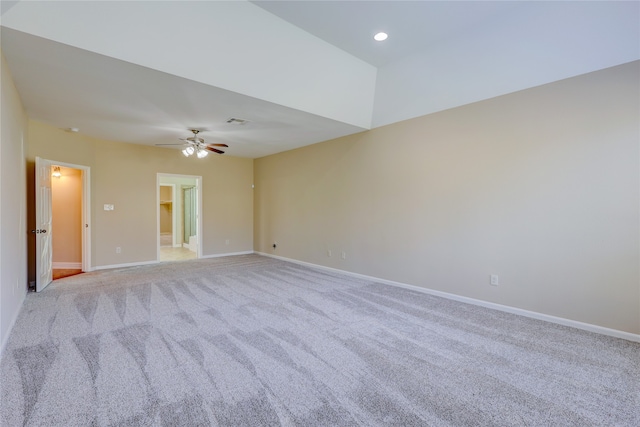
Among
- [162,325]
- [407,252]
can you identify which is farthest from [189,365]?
[407,252]

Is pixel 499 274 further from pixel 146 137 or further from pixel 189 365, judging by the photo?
pixel 146 137

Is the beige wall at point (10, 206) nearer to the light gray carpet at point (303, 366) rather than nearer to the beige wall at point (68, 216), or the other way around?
the light gray carpet at point (303, 366)

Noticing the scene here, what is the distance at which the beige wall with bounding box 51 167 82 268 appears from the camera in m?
6.11

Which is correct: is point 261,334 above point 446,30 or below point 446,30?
below

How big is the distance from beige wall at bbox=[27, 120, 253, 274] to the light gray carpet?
89.2 inches

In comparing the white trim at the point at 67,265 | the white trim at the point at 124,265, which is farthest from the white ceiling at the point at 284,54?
the white trim at the point at 67,265

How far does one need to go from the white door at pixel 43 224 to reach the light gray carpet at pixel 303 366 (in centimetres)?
73

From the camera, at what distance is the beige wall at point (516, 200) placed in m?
2.93

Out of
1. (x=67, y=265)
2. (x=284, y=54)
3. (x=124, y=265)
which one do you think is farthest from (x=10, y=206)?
(x=67, y=265)

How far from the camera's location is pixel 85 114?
13.7 feet

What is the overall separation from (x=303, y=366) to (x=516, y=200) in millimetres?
3145

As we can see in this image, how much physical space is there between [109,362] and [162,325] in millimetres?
749

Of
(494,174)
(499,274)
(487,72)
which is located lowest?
(499,274)

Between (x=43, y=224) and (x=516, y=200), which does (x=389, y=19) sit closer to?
(x=516, y=200)
